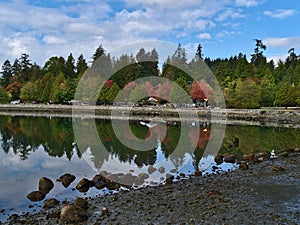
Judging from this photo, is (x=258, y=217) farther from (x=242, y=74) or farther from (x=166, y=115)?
(x=242, y=74)

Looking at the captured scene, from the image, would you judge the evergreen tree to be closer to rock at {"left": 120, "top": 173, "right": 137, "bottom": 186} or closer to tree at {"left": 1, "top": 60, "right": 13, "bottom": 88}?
tree at {"left": 1, "top": 60, "right": 13, "bottom": 88}

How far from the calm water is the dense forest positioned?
23964 mm

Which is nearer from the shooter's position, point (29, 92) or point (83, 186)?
point (83, 186)

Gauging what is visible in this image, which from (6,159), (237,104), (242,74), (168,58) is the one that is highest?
(168,58)

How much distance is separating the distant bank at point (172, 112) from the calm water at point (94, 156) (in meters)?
15.0

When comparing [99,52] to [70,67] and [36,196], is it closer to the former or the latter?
[70,67]

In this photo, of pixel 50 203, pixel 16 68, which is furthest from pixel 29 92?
pixel 50 203

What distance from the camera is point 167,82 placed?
61562 millimetres

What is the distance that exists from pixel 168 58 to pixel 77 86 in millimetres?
23123

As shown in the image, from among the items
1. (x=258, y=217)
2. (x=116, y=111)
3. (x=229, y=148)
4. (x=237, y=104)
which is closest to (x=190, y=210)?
(x=258, y=217)

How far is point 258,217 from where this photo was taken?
8078 mm

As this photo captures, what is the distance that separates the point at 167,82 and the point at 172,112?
26.5ft

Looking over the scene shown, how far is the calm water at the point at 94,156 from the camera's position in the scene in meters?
13.4

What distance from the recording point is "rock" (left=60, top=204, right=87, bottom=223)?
8.41 metres
